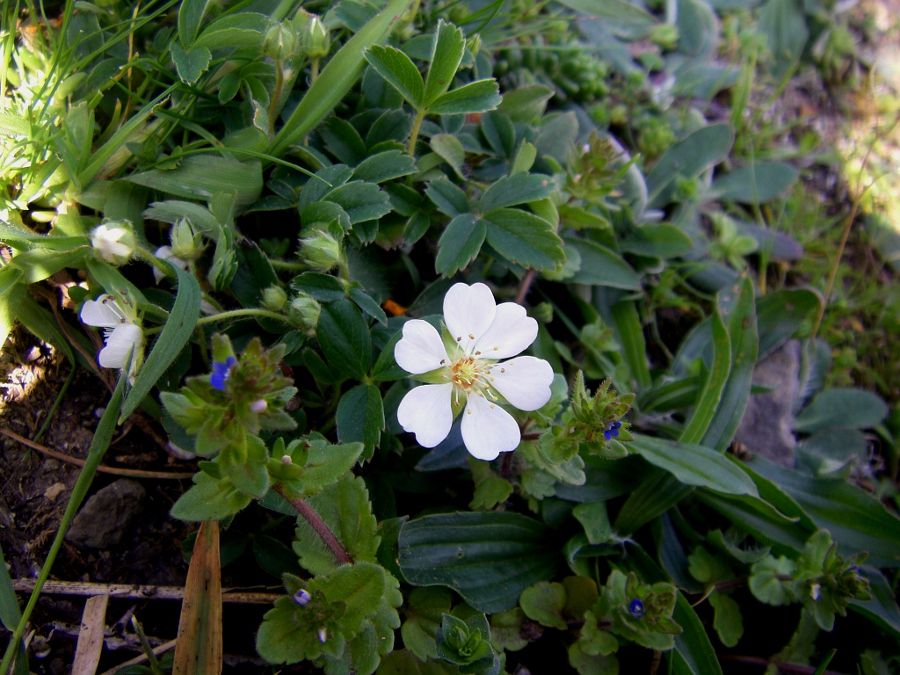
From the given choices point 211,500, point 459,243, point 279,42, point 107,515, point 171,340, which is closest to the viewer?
point 211,500

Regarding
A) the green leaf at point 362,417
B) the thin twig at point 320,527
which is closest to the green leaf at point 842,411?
the green leaf at point 362,417

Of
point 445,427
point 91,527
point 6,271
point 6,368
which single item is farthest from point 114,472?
point 445,427

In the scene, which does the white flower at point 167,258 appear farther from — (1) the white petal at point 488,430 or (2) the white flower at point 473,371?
(1) the white petal at point 488,430

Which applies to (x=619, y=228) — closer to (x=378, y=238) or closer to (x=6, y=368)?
(x=378, y=238)

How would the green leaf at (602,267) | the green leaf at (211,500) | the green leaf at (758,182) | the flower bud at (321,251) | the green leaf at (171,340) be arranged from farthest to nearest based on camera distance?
Answer: the green leaf at (758,182) < the green leaf at (602,267) < the flower bud at (321,251) < the green leaf at (171,340) < the green leaf at (211,500)

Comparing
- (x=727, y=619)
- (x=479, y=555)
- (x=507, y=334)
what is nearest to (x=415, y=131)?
(x=507, y=334)

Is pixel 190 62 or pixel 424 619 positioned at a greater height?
pixel 190 62

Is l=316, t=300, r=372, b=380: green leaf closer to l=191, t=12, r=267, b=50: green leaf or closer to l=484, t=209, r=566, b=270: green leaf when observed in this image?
l=484, t=209, r=566, b=270: green leaf

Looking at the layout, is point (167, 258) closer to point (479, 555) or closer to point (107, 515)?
point (107, 515)
